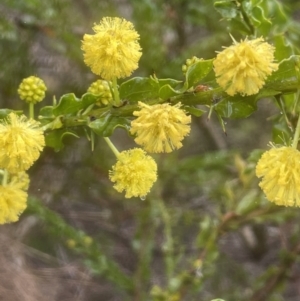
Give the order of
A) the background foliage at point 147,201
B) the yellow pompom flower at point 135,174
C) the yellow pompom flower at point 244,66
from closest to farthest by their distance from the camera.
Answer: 1. the yellow pompom flower at point 244,66
2. the yellow pompom flower at point 135,174
3. the background foliage at point 147,201

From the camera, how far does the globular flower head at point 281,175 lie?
20.6 inches

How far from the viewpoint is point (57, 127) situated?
0.59 m

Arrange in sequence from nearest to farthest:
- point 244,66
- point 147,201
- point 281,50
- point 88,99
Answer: point 244,66 < point 88,99 < point 281,50 < point 147,201

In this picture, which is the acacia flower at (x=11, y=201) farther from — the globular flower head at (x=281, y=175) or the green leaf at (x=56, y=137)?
the globular flower head at (x=281, y=175)

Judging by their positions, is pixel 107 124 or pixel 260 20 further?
pixel 260 20

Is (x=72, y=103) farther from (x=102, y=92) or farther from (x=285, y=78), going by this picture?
(x=285, y=78)

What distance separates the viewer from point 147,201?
1.46 m

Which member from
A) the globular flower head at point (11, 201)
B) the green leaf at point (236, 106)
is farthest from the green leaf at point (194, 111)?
the globular flower head at point (11, 201)

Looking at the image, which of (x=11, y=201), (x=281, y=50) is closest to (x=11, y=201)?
(x=11, y=201)

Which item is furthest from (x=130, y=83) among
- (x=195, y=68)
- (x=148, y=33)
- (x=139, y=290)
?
(x=139, y=290)

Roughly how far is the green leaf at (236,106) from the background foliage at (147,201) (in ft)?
1.24

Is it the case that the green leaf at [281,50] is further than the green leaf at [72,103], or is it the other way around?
the green leaf at [281,50]

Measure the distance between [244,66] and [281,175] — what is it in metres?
0.13

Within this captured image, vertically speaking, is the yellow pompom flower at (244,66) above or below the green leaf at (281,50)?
below
